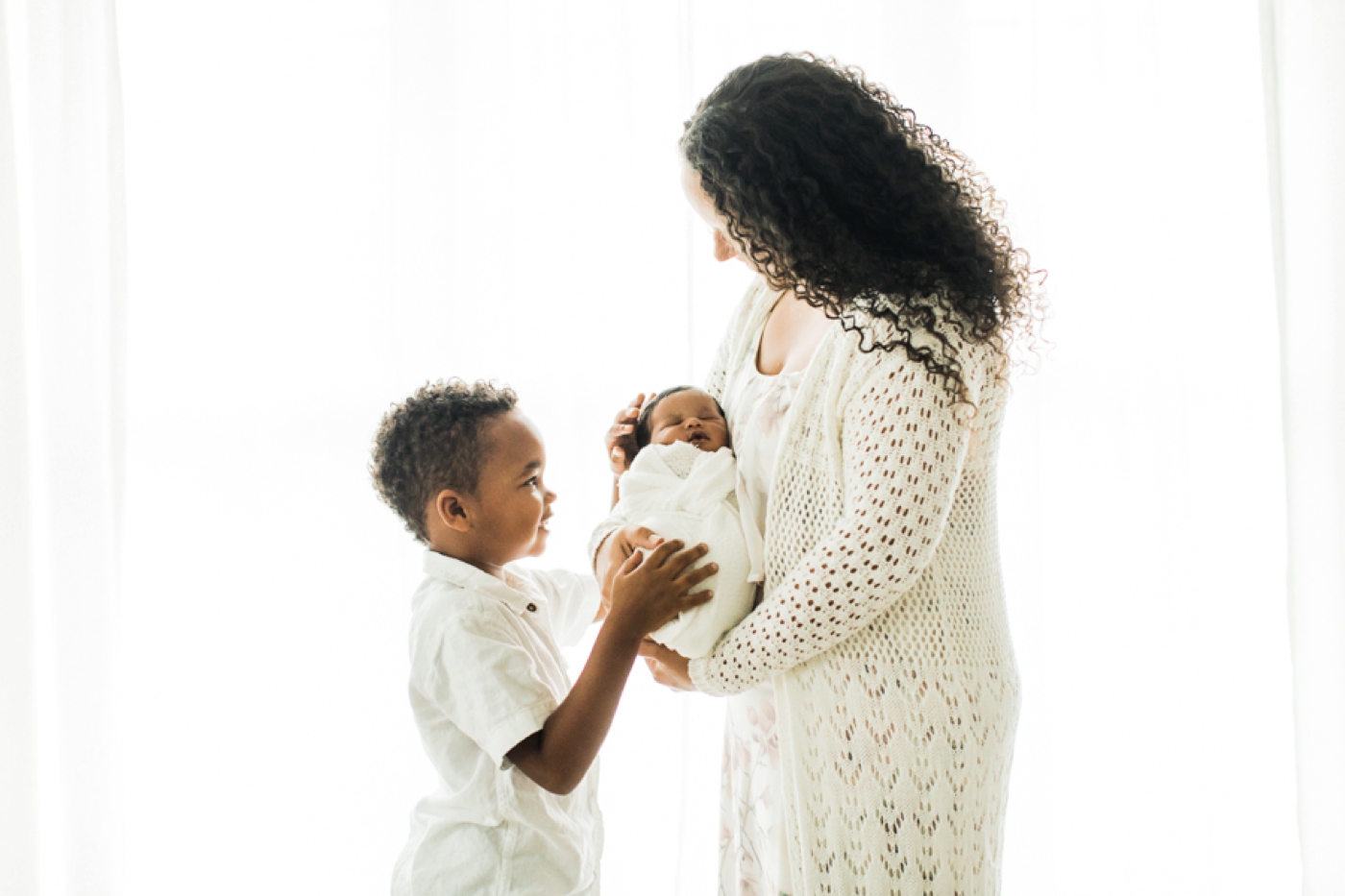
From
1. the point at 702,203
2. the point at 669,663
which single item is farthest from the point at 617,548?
the point at 702,203

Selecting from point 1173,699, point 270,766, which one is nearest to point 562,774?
point 270,766

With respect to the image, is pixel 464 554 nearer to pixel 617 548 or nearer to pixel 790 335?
pixel 617 548

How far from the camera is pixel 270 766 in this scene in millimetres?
1896

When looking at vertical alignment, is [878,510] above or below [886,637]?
above

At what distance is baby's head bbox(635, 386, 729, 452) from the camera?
3.90 feet

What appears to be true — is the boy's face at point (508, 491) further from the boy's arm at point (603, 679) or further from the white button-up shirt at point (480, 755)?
the boy's arm at point (603, 679)

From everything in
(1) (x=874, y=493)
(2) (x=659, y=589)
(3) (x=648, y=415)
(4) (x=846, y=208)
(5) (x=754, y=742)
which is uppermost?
(4) (x=846, y=208)

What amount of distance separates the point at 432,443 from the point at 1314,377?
6.56ft

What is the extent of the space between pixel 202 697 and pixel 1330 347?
263 cm

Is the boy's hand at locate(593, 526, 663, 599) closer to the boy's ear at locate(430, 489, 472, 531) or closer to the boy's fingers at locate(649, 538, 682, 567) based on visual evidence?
the boy's fingers at locate(649, 538, 682, 567)

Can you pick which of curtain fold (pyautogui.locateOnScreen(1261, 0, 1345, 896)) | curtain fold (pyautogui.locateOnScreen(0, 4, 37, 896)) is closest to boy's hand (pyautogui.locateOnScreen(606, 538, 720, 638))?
curtain fold (pyautogui.locateOnScreen(0, 4, 37, 896))

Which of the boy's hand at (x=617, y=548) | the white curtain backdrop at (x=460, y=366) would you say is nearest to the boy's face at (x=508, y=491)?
the boy's hand at (x=617, y=548)

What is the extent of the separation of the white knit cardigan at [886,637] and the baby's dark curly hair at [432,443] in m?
0.40

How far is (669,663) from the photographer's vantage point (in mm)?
1107
